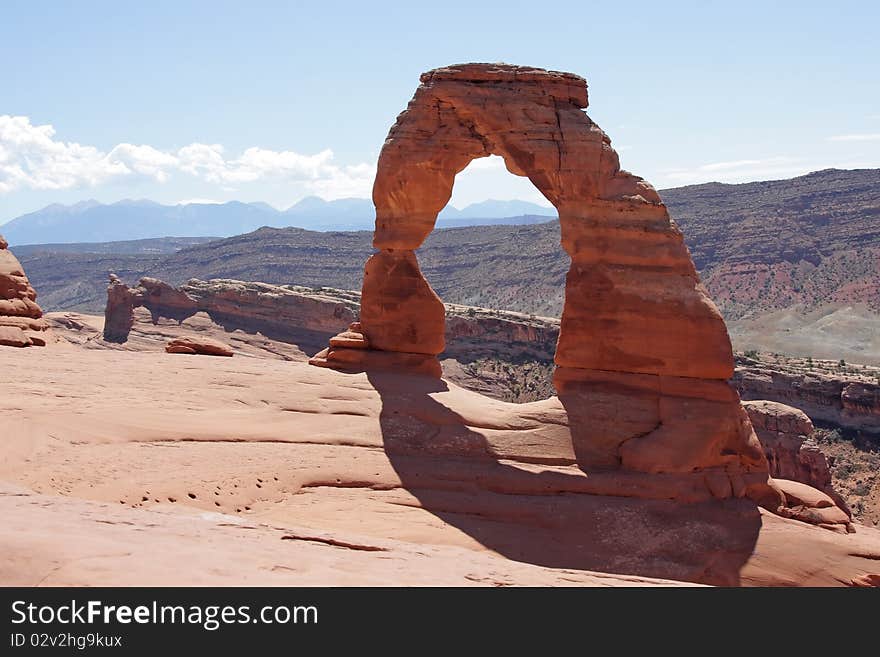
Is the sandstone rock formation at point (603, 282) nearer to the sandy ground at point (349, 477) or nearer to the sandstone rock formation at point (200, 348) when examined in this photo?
the sandy ground at point (349, 477)

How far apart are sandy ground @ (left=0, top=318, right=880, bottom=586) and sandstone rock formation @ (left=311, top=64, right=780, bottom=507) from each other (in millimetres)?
989

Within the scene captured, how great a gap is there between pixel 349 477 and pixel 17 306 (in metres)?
11.4

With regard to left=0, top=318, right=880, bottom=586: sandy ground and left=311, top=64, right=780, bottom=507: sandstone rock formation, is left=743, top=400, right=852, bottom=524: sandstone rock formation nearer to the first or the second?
left=0, top=318, right=880, bottom=586: sandy ground

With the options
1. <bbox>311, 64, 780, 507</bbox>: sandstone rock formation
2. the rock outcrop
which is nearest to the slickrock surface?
<bbox>311, 64, 780, 507</bbox>: sandstone rock formation

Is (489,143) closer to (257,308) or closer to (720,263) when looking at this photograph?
(257,308)

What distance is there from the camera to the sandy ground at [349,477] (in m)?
12.3

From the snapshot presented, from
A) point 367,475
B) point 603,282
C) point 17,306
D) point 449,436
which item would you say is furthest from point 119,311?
point 367,475

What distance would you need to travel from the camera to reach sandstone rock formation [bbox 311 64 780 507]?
1761 cm

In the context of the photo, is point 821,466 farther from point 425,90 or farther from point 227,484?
point 227,484

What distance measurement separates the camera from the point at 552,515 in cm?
1567

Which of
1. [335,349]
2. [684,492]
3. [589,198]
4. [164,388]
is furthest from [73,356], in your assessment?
[684,492]

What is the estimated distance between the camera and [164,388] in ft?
55.9

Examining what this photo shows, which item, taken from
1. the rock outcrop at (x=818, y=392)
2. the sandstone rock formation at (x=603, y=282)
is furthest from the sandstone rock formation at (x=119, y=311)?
the rock outcrop at (x=818, y=392)
